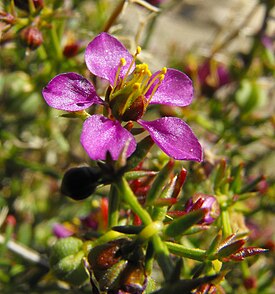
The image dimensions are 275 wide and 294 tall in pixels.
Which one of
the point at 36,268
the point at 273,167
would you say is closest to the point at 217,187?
the point at 36,268

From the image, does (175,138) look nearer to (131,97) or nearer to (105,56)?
(131,97)

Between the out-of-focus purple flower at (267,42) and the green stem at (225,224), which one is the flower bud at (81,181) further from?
the out-of-focus purple flower at (267,42)

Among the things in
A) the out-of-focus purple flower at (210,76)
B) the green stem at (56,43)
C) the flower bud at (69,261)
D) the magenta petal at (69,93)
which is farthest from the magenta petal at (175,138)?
the out-of-focus purple flower at (210,76)

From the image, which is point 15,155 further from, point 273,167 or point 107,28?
point 273,167

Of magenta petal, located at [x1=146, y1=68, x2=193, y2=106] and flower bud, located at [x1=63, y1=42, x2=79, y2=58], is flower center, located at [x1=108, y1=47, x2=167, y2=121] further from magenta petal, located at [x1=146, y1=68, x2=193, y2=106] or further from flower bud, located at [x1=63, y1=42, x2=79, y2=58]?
flower bud, located at [x1=63, y1=42, x2=79, y2=58]

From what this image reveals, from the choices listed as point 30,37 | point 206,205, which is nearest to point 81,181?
point 206,205

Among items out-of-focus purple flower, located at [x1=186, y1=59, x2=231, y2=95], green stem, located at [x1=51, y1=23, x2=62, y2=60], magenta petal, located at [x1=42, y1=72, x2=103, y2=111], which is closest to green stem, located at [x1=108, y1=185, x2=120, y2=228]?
magenta petal, located at [x1=42, y1=72, x2=103, y2=111]
